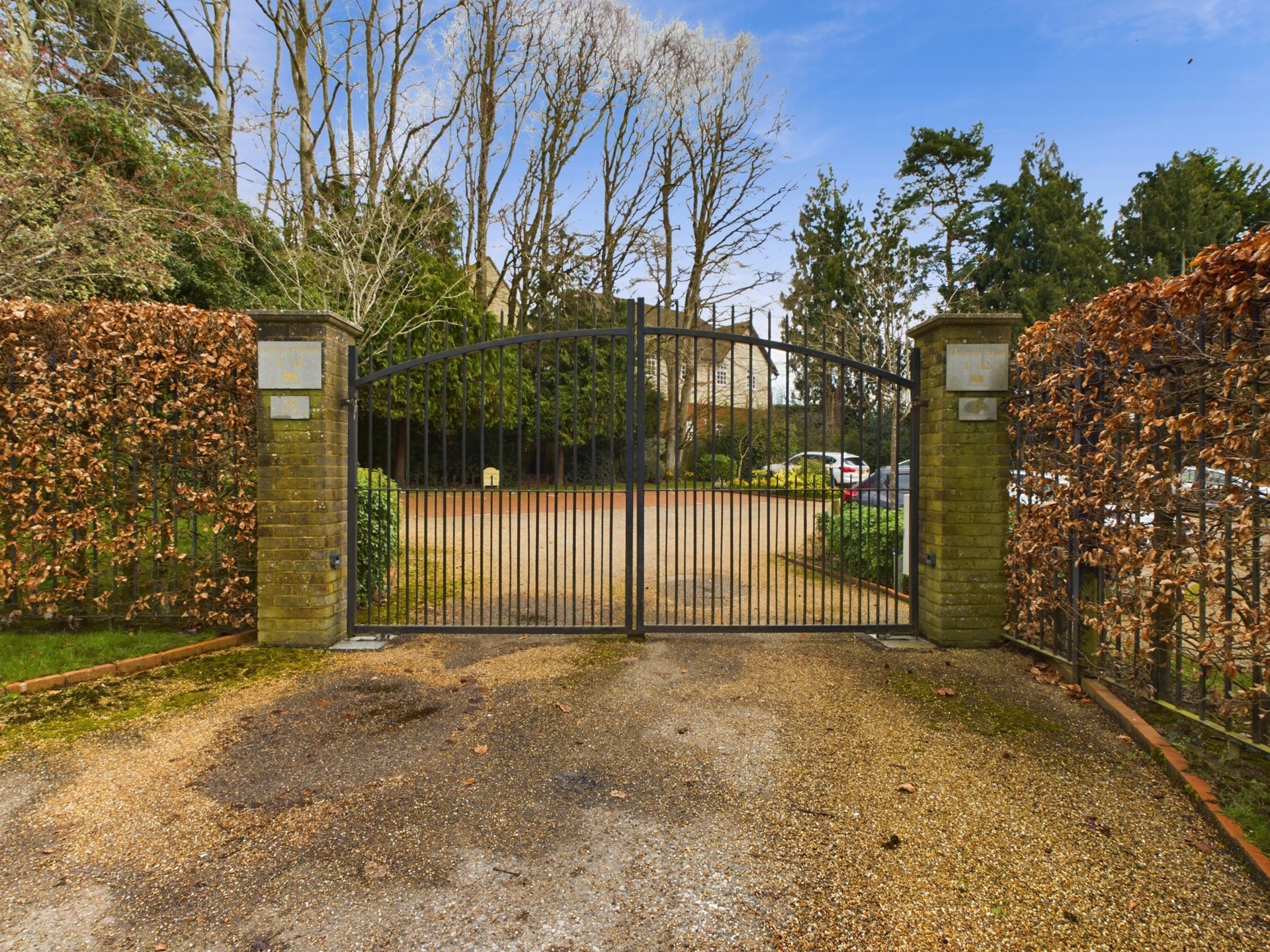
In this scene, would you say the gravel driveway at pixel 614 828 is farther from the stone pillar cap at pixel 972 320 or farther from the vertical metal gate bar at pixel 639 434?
the stone pillar cap at pixel 972 320

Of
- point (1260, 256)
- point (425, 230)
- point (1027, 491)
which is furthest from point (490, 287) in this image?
point (1260, 256)

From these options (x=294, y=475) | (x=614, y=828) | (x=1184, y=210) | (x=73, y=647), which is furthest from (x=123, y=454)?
(x=1184, y=210)

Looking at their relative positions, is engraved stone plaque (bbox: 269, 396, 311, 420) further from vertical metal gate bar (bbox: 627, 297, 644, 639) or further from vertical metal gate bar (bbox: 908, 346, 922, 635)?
vertical metal gate bar (bbox: 908, 346, 922, 635)

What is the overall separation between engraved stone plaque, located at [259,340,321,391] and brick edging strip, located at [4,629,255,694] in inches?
77.7

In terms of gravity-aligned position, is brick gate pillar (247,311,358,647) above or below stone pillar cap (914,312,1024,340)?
below

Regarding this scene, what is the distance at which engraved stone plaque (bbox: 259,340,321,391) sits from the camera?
4680mm

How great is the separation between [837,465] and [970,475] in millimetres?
13253

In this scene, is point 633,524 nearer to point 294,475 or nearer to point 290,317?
point 294,475

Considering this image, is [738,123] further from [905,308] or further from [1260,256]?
[1260,256]

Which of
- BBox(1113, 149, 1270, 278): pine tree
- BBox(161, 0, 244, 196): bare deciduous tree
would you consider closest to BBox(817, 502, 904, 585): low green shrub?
BBox(161, 0, 244, 196): bare deciduous tree

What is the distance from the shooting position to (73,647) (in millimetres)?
4461

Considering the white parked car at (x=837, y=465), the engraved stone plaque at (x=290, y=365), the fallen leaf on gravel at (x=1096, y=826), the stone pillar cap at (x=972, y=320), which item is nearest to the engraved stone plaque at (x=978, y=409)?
the stone pillar cap at (x=972, y=320)

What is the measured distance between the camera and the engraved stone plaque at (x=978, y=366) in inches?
185

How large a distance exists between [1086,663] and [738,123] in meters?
19.1
